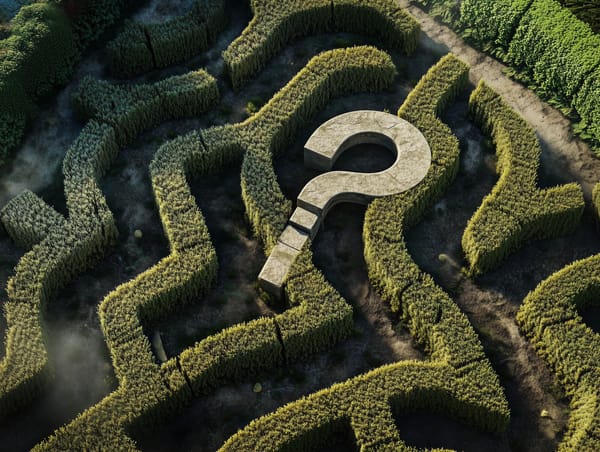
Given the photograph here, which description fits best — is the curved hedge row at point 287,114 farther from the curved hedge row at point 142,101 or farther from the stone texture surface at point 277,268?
the curved hedge row at point 142,101

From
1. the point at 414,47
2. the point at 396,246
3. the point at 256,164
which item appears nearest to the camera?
the point at 396,246

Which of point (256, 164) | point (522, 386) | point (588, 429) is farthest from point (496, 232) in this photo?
point (256, 164)

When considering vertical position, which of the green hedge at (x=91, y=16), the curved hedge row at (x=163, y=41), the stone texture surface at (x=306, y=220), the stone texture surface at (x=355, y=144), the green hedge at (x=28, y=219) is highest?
the green hedge at (x=91, y=16)

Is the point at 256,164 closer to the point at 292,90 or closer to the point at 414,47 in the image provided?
the point at 292,90

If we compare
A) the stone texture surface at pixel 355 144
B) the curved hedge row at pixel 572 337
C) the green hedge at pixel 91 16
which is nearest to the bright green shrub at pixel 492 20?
the stone texture surface at pixel 355 144

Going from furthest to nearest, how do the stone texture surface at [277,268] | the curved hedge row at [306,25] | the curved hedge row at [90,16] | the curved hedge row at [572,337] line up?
the curved hedge row at [90,16] → the curved hedge row at [306,25] → the stone texture surface at [277,268] → the curved hedge row at [572,337]

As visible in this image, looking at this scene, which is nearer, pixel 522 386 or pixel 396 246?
pixel 522 386
